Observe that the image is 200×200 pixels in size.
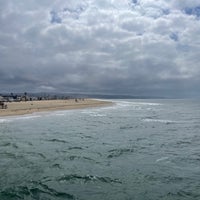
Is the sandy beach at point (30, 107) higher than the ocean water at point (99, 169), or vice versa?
the sandy beach at point (30, 107)

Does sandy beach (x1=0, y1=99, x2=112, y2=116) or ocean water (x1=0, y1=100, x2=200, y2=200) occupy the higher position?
sandy beach (x1=0, y1=99, x2=112, y2=116)

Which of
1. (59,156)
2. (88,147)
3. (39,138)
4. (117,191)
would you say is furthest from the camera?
(39,138)

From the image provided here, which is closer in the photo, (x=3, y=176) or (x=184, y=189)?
(x=184, y=189)

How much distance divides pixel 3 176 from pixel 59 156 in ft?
18.7

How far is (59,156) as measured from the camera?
20.9 meters

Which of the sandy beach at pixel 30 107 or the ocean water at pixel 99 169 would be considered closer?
the ocean water at pixel 99 169

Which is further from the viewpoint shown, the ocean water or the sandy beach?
the sandy beach

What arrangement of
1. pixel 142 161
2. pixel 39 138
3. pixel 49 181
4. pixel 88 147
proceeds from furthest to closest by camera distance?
pixel 39 138 → pixel 88 147 → pixel 142 161 → pixel 49 181

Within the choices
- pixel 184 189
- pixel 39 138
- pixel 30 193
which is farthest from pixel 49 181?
pixel 39 138

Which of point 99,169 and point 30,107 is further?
A: point 30,107

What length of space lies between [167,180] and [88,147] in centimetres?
998

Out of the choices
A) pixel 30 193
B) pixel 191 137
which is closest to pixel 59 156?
pixel 30 193

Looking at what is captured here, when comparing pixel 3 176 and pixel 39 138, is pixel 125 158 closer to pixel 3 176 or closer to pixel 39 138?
pixel 3 176

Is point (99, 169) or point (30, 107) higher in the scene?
point (30, 107)
